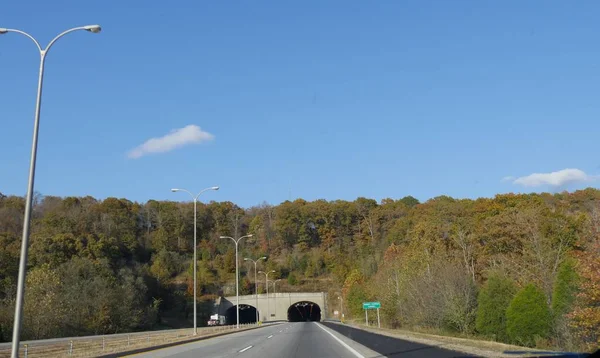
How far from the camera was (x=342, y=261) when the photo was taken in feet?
445

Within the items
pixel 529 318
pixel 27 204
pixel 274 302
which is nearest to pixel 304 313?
pixel 274 302

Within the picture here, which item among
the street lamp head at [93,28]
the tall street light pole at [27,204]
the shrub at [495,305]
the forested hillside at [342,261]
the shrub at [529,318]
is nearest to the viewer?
the tall street light pole at [27,204]

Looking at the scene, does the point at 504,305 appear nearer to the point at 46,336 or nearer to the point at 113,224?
the point at 46,336

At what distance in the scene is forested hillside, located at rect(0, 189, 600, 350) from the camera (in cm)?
3834

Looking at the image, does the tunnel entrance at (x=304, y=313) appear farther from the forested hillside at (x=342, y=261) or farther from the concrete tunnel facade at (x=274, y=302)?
the concrete tunnel facade at (x=274, y=302)

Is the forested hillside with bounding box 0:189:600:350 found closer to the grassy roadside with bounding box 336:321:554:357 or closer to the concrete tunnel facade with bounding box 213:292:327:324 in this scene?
the concrete tunnel facade with bounding box 213:292:327:324

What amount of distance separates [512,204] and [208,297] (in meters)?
71.9

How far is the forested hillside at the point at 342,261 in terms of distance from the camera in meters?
38.3

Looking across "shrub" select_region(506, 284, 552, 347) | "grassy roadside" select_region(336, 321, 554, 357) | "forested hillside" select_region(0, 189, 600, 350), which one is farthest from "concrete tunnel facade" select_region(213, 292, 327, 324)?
"grassy roadside" select_region(336, 321, 554, 357)

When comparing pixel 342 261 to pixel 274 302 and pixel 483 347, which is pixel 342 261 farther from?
pixel 483 347

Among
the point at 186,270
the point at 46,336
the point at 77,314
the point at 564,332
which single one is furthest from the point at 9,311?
the point at 186,270

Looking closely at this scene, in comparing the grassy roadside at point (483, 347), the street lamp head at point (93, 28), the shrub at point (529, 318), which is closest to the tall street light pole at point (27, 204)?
the street lamp head at point (93, 28)

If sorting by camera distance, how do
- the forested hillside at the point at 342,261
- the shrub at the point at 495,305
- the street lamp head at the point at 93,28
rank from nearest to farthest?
1. the street lamp head at the point at 93,28
2. the forested hillside at the point at 342,261
3. the shrub at the point at 495,305

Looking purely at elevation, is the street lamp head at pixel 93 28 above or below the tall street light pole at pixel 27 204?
above
